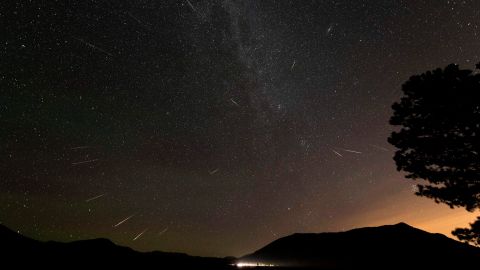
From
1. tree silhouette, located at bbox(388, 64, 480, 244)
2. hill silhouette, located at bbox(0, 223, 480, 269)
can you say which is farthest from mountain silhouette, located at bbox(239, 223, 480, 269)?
tree silhouette, located at bbox(388, 64, 480, 244)


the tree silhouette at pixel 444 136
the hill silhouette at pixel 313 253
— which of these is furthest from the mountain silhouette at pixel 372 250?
the tree silhouette at pixel 444 136

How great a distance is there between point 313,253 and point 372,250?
538 inches

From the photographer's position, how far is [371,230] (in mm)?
39844

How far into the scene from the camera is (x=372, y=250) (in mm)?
29188

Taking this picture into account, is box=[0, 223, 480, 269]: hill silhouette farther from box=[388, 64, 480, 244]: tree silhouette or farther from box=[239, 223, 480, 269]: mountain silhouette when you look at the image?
box=[388, 64, 480, 244]: tree silhouette

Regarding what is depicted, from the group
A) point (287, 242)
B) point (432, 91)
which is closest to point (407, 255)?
point (432, 91)

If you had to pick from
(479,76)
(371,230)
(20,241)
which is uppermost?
(371,230)

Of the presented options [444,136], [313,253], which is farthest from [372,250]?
[444,136]

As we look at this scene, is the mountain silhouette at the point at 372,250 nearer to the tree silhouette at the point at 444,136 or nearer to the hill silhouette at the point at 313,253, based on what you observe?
the hill silhouette at the point at 313,253

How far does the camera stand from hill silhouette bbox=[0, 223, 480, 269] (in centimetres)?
1228

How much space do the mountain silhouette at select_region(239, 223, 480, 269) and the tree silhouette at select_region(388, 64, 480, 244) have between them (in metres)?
6.46

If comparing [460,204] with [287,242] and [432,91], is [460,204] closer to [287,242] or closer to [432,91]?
[432,91]

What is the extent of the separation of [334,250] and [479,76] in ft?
99.8

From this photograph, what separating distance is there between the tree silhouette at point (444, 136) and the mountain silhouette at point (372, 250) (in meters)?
6.46
